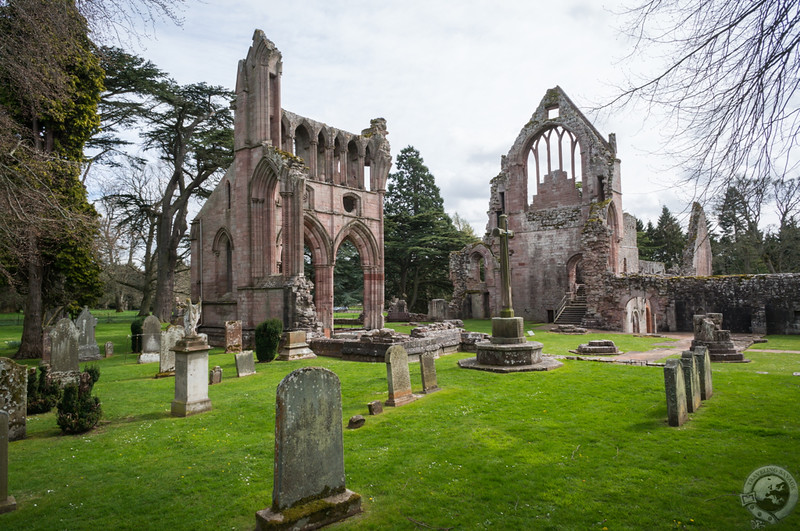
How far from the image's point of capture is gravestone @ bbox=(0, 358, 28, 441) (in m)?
6.80

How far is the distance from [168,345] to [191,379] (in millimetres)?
4580

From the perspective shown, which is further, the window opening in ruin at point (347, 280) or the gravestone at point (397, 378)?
the window opening in ruin at point (347, 280)

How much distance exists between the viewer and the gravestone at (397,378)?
317 inches

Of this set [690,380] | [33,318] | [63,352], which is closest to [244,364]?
[63,352]

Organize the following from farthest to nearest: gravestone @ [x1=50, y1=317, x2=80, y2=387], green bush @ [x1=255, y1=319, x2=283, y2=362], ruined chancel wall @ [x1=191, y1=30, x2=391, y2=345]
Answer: ruined chancel wall @ [x1=191, y1=30, x2=391, y2=345], green bush @ [x1=255, y1=319, x2=283, y2=362], gravestone @ [x1=50, y1=317, x2=80, y2=387]

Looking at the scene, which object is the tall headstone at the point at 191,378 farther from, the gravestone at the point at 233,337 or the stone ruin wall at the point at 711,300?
the stone ruin wall at the point at 711,300

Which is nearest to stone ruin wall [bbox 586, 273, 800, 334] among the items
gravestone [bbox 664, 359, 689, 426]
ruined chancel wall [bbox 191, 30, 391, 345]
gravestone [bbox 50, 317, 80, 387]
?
ruined chancel wall [bbox 191, 30, 391, 345]

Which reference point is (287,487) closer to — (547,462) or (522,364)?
(547,462)

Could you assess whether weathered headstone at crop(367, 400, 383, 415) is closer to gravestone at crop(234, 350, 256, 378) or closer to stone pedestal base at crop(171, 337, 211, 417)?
stone pedestal base at crop(171, 337, 211, 417)

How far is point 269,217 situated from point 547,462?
17.1 meters

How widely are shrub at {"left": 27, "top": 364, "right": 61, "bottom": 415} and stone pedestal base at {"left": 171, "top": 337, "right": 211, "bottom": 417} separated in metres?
2.64

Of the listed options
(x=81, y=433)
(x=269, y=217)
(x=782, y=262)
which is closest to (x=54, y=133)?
(x=269, y=217)

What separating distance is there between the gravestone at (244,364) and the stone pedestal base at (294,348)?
2.67 m

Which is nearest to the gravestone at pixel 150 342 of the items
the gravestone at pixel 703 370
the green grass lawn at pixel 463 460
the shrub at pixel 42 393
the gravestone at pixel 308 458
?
the shrub at pixel 42 393
